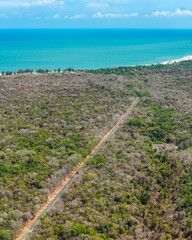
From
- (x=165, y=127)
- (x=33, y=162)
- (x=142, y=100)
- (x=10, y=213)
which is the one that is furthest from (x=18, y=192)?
(x=142, y=100)

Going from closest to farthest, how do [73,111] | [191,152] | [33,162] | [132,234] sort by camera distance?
[132,234] → [33,162] → [191,152] → [73,111]

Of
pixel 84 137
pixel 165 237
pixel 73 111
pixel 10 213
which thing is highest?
pixel 73 111

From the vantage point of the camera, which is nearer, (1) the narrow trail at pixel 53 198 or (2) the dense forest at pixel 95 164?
(1) the narrow trail at pixel 53 198

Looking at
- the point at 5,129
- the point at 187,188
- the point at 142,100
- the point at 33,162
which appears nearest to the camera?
the point at 187,188

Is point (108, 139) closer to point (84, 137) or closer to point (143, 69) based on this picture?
point (84, 137)

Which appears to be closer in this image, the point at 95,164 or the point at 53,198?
the point at 53,198

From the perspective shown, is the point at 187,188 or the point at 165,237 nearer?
the point at 165,237

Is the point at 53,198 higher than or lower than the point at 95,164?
lower

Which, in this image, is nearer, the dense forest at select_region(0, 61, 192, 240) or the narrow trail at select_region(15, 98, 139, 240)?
the narrow trail at select_region(15, 98, 139, 240)
